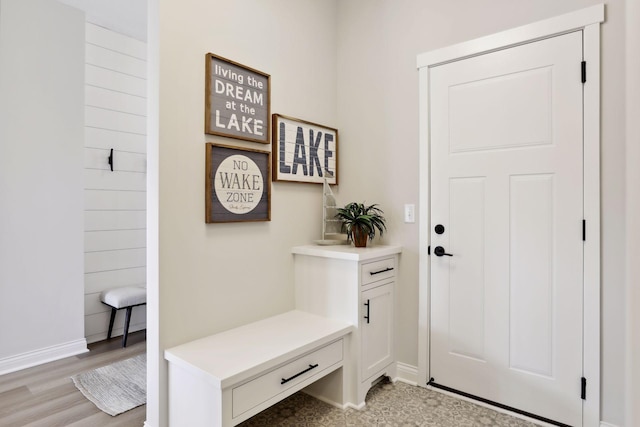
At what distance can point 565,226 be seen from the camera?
194 cm

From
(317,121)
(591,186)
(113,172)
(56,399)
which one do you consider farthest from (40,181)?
(591,186)

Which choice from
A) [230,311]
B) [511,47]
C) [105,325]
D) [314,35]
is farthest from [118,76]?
[511,47]

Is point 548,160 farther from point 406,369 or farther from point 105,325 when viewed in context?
point 105,325

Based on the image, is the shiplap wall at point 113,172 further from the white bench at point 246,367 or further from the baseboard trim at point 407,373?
the baseboard trim at point 407,373

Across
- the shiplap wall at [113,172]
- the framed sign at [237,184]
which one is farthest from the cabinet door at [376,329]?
the shiplap wall at [113,172]

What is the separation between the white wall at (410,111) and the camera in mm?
1803

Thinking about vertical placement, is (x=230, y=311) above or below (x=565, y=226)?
below

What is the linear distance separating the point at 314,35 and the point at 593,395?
2.72m

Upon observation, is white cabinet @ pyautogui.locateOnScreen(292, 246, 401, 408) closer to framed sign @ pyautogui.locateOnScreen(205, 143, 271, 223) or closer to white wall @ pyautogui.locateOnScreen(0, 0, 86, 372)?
framed sign @ pyautogui.locateOnScreen(205, 143, 271, 223)

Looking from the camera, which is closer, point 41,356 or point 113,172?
point 41,356

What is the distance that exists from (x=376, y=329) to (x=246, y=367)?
0.98 meters

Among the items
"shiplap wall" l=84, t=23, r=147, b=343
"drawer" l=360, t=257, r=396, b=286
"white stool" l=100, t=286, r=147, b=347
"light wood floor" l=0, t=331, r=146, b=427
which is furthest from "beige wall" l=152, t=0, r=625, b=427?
"shiplap wall" l=84, t=23, r=147, b=343

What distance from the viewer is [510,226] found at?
210 cm

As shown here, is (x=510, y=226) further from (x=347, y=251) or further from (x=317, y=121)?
(x=317, y=121)
